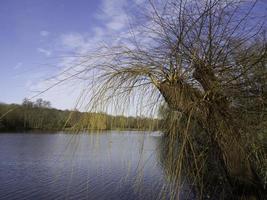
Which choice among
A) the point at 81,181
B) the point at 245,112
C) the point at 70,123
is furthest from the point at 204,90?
the point at 81,181

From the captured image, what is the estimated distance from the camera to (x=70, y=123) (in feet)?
8.75

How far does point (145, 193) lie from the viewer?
38.2ft

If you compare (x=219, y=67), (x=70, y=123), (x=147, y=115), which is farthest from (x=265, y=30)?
(x=70, y=123)

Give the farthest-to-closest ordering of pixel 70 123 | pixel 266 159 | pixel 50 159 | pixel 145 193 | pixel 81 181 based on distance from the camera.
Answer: pixel 50 159 < pixel 81 181 < pixel 145 193 < pixel 266 159 < pixel 70 123

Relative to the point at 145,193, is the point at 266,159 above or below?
above

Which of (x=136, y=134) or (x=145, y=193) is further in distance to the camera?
(x=145, y=193)

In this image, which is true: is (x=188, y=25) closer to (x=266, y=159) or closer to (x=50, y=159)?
(x=266, y=159)

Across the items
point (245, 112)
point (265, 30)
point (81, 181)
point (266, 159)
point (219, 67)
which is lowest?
point (81, 181)

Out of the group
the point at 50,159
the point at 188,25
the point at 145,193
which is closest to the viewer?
the point at 188,25

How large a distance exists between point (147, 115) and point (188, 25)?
3.30ft

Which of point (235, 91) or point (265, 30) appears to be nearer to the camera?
point (235, 91)

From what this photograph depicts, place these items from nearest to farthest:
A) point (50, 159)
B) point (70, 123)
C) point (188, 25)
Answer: point (70, 123)
point (188, 25)
point (50, 159)

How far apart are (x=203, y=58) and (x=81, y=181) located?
15368 mm

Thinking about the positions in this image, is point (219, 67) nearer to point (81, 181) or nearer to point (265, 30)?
point (265, 30)
